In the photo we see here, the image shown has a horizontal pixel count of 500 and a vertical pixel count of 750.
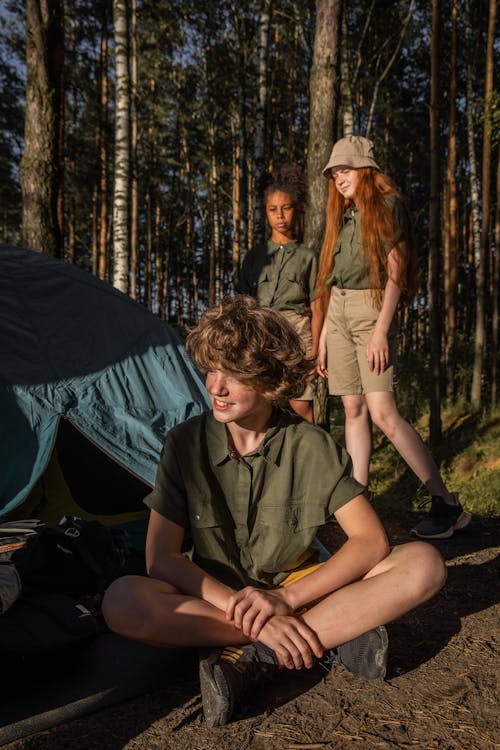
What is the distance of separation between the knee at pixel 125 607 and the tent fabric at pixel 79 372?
4.20ft

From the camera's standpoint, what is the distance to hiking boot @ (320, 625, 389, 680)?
2.09 m

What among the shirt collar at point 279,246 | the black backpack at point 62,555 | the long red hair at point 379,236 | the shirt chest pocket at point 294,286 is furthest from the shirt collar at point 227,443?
the shirt collar at point 279,246

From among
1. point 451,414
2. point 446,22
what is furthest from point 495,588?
point 446,22

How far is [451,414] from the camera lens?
30.0ft

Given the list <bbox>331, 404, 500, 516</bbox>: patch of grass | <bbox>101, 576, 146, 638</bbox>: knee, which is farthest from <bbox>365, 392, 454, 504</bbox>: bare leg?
<bbox>101, 576, 146, 638</bbox>: knee

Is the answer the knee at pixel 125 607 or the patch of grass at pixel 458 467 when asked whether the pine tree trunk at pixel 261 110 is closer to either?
the patch of grass at pixel 458 467

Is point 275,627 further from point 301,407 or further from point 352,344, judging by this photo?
point 301,407

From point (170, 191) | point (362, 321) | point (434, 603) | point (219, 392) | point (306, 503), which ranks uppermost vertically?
point (170, 191)

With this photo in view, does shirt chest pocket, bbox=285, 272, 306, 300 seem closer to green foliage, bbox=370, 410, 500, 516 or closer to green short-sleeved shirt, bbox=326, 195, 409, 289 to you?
green short-sleeved shirt, bbox=326, 195, 409, 289

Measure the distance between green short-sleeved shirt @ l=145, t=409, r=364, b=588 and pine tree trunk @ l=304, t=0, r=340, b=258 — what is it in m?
3.50

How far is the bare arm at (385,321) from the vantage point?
3.48 meters

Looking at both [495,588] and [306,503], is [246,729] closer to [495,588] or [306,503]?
[306,503]

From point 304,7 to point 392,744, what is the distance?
609 inches

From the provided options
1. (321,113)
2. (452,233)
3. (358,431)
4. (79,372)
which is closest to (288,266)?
(358,431)
